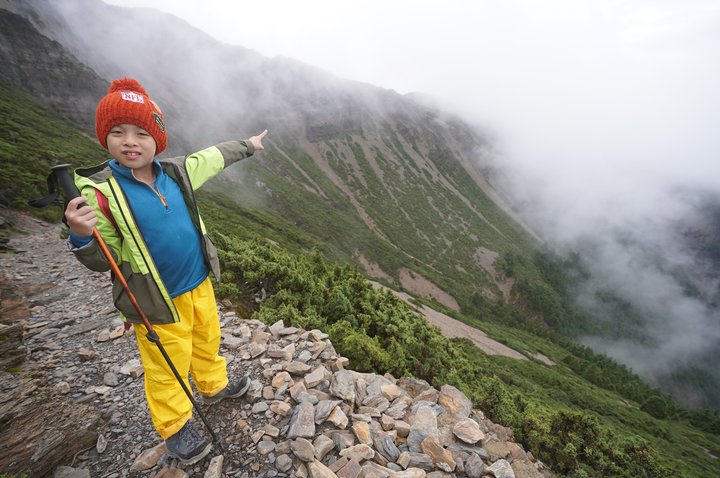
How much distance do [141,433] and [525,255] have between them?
5203 inches

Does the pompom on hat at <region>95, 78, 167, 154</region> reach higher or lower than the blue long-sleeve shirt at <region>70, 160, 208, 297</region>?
higher

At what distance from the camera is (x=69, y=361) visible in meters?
4.62

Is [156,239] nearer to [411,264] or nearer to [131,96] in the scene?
[131,96]

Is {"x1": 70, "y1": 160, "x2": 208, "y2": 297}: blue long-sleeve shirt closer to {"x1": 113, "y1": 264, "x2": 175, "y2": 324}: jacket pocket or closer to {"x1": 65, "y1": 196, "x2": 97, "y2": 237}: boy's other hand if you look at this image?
{"x1": 113, "y1": 264, "x2": 175, "y2": 324}: jacket pocket

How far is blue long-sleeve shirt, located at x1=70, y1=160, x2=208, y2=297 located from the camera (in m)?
2.62

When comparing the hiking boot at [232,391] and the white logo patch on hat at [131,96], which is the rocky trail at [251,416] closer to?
the hiking boot at [232,391]

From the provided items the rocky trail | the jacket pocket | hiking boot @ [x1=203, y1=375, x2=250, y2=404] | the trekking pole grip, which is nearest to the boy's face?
the trekking pole grip

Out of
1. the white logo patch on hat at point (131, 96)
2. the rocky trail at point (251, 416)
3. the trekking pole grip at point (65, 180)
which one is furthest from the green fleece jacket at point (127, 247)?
the rocky trail at point (251, 416)

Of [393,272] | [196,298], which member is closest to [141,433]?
[196,298]

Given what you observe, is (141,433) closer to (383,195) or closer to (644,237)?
(383,195)

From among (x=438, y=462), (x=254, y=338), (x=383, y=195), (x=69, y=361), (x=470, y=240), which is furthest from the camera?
(x=383, y=195)

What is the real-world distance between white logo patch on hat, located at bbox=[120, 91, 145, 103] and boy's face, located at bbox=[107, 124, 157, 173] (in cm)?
20

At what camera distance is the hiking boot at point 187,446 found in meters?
3.03

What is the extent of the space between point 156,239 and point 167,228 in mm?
135
